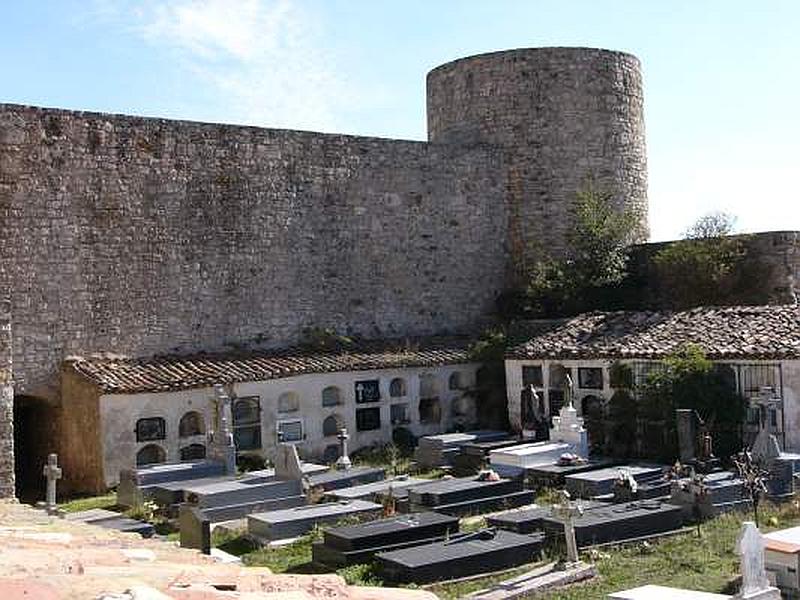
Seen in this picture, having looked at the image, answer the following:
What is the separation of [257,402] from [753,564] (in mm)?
13672

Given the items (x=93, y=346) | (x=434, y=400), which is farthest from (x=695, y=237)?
(x=93, y=346)

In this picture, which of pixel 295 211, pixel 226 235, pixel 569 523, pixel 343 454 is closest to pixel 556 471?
pixel 343 454

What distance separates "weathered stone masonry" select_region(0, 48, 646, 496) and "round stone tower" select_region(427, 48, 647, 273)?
4 centimetres

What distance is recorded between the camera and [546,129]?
1120 inches

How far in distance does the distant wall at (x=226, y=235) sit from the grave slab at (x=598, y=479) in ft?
31.9

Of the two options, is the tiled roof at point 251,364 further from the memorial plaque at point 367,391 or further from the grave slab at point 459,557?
the grave slab at point 459,557

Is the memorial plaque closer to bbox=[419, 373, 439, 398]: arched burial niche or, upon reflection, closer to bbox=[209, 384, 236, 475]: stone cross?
bbox=[419, 373, 439, 398]: arched burial niche

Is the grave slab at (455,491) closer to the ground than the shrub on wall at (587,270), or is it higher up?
closer to the ground

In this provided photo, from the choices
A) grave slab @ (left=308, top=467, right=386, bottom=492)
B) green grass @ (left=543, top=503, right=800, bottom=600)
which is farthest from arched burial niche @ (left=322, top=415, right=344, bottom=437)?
green grass @ (left=543, top=503, right=800, bottom=600)

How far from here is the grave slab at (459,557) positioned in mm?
11320

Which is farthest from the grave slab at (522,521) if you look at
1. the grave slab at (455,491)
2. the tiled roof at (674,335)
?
the tiled roof at (674,335)

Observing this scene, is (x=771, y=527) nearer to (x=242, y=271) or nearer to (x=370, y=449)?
(x=370, y=449)

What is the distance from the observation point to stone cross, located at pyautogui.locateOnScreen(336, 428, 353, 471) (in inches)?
768

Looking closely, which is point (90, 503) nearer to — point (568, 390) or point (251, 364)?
point (251, 364)
